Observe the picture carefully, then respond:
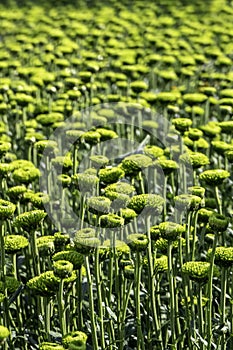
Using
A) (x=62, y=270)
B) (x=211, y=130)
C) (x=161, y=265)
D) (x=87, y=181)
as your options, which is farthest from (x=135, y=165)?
(x=211, y=130)

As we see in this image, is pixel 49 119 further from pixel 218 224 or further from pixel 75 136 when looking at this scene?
pixel 218 224

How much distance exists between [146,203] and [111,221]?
19 cm

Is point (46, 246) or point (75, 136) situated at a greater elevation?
point (75, 136)

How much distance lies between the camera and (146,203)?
225 cm

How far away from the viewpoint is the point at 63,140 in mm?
3707

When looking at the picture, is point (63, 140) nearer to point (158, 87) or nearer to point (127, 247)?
point (127, 247)

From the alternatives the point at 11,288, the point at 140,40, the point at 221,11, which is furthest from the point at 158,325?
the point at 221,11

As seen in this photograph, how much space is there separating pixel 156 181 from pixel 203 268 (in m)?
1.44

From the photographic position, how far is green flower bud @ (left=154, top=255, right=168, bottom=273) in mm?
2322

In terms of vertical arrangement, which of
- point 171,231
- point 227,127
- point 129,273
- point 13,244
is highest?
point 227,127

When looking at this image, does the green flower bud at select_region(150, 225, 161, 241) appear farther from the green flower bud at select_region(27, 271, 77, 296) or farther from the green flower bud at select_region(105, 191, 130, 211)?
the green flower bud at select_region(27, 271, 77, 296)

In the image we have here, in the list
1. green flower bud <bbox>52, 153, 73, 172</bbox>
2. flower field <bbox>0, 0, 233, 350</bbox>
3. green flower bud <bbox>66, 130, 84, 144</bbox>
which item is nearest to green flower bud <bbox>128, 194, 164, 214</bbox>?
flower field <bbox>0, 0, 233, 350</bbox>

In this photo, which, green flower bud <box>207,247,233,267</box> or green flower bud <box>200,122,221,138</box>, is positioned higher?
green flower bud <box>200,122,221,138</box>

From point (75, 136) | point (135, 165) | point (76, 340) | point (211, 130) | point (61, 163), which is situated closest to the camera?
point (76, 340)
